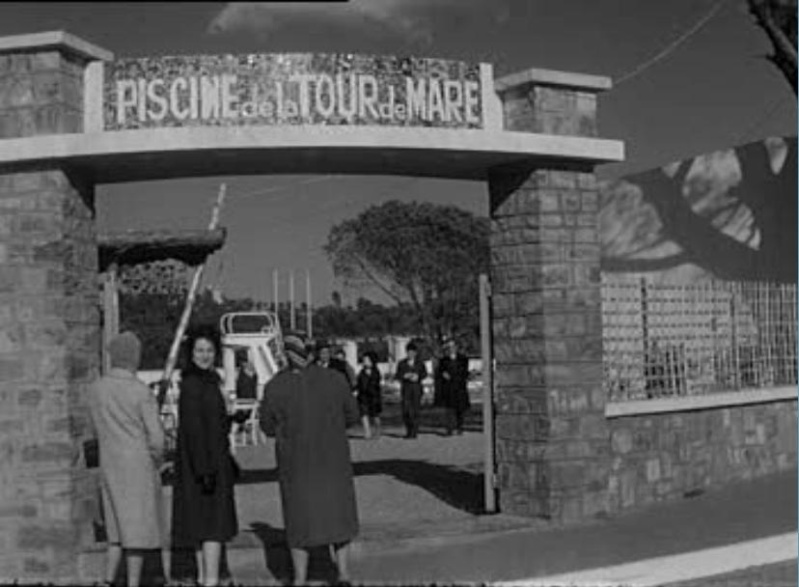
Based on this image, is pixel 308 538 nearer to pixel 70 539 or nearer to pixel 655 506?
pixel 70 539

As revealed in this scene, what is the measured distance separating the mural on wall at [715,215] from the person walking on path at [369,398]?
505 centimetres

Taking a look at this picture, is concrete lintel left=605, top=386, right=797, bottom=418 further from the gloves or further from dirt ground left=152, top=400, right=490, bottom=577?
the gloves

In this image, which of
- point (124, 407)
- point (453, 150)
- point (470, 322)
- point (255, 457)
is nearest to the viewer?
point (124, 407)

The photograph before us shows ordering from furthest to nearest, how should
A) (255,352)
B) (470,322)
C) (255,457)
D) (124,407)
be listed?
(470,322) → (255,352) → (255,457) → (124,407)

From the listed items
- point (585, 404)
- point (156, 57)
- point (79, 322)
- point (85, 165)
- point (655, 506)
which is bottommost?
point (655, 506)

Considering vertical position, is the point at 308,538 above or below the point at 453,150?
below

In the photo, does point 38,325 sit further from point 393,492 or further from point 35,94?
point 393,492

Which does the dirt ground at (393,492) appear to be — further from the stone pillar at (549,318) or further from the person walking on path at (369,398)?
the person walking on path at (369,398)

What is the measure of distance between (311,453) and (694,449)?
5.28 metres

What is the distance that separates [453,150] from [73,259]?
9.68 feet

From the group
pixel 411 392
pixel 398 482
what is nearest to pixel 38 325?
pixel 398 482

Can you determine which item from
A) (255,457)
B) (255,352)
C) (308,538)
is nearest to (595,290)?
(308,538)

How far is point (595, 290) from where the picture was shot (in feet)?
32.6

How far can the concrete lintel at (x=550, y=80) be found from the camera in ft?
30.8
